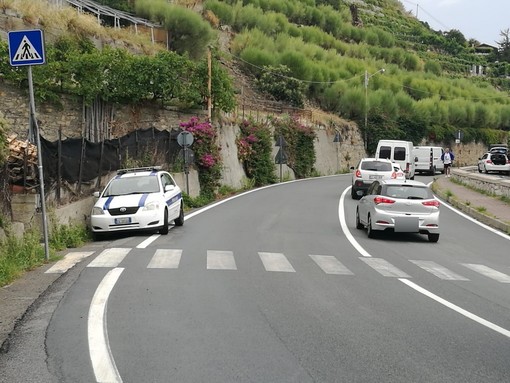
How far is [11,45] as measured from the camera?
1142 cm

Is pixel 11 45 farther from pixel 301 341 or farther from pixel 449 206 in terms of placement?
pixel 449 206

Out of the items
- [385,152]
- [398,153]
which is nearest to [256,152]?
[385,152]

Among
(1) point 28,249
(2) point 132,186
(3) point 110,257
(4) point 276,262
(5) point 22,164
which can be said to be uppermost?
(5) point 22,164

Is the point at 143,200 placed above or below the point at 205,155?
below

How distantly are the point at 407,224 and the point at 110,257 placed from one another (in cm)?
769

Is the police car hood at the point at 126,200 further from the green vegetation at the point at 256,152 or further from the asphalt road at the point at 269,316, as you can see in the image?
the green vegetation at the point at 256,152

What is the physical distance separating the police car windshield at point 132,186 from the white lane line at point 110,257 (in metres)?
3.51

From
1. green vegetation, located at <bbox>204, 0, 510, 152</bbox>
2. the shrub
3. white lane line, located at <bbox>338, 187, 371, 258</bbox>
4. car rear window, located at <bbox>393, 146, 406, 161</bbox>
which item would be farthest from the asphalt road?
green vegetation, located at <bbox>204, 0, 510, 152</bbox>

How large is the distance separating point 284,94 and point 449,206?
109 ft

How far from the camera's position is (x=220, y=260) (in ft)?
40.0

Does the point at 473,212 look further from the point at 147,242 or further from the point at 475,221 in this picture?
the point at 147,242

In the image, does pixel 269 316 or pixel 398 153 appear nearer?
pixel 269 316

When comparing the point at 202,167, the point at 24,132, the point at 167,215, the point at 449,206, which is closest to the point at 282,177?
the point at 202,167

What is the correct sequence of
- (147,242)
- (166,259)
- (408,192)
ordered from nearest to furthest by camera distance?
(166,259) < (147,242) < (408,192)
